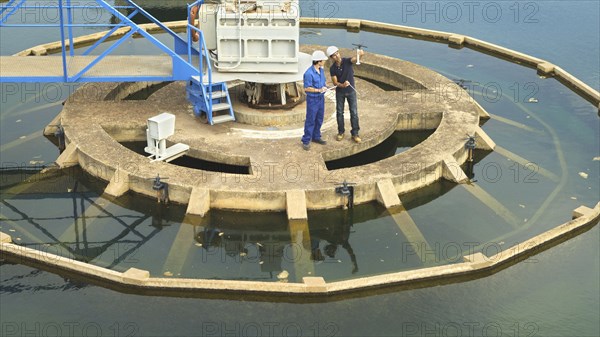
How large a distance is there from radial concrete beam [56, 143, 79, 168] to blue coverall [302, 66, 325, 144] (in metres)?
4.68

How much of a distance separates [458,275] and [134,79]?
26.4ft

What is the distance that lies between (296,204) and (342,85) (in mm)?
2825

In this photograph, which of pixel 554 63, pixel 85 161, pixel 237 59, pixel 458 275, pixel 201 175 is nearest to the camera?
pixel 458 275

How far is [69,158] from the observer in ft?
51.4

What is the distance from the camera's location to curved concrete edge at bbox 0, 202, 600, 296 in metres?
11.8

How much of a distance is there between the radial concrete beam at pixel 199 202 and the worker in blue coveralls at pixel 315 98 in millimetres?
2573

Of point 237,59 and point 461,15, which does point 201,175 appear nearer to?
point 237,59

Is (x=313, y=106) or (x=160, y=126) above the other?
(x=313, y=106)

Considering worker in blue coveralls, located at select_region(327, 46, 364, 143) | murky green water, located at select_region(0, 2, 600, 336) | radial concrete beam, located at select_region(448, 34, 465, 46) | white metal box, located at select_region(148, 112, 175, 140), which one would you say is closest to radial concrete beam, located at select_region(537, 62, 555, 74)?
radial concrete beam, located at select_region(448, 34, 465, 46)

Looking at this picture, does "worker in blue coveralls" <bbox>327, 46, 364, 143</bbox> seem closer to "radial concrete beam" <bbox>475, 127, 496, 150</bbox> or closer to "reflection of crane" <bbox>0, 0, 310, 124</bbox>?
"reflection of crane" <bbox>0, 0, 310, 124</bbox>

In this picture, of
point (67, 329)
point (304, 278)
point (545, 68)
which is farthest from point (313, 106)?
point (545, 68)

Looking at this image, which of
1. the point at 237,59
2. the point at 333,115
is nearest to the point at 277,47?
the point at 237,59

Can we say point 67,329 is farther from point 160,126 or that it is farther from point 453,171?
point 453,171

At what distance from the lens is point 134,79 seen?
16297 millimetres
